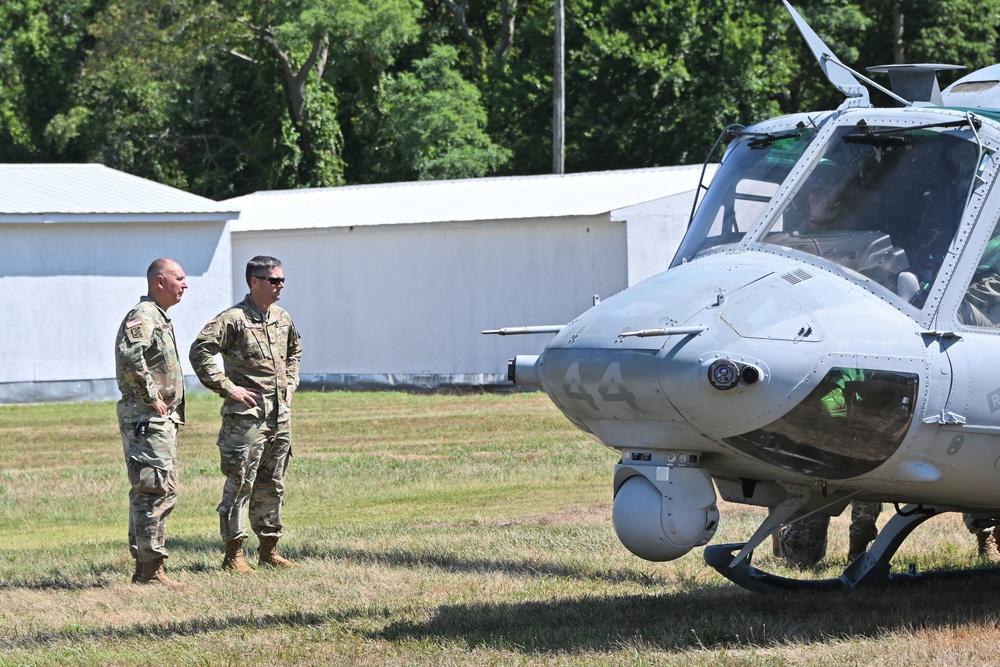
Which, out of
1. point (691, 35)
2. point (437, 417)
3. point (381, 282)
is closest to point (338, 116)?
point (691, 35)

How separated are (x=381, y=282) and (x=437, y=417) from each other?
5.73 metres

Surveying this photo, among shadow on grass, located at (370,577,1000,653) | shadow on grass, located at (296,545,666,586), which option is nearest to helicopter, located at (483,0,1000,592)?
shadow on grass, located at (370,577,1000,653)

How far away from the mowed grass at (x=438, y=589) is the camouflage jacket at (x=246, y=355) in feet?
3.84

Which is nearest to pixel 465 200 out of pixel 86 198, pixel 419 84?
pixel 86 198

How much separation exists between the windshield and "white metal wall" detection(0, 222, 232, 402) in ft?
59.6

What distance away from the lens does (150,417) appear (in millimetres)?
8953

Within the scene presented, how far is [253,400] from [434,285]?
1645cm

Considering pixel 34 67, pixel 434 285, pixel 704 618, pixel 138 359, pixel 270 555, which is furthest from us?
pixel 34 67

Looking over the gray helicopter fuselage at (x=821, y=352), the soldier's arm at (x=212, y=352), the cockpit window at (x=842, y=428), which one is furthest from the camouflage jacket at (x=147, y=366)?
the cockpit window at (x=842, y=428)

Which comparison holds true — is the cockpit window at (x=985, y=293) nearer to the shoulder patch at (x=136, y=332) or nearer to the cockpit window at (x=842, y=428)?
the cockpit window at (x=842, y=428)

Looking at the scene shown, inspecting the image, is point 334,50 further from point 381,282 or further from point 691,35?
point 381,282

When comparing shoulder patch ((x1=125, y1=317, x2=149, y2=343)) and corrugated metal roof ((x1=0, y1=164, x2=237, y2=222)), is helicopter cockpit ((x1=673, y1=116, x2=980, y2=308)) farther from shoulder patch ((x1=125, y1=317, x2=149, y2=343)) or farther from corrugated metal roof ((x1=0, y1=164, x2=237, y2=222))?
corrugated metal roof ((x1=0, y1=164, x2=237, y2=222))

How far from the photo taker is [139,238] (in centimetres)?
2472

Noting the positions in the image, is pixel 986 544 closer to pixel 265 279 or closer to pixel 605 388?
pixel 605 388
